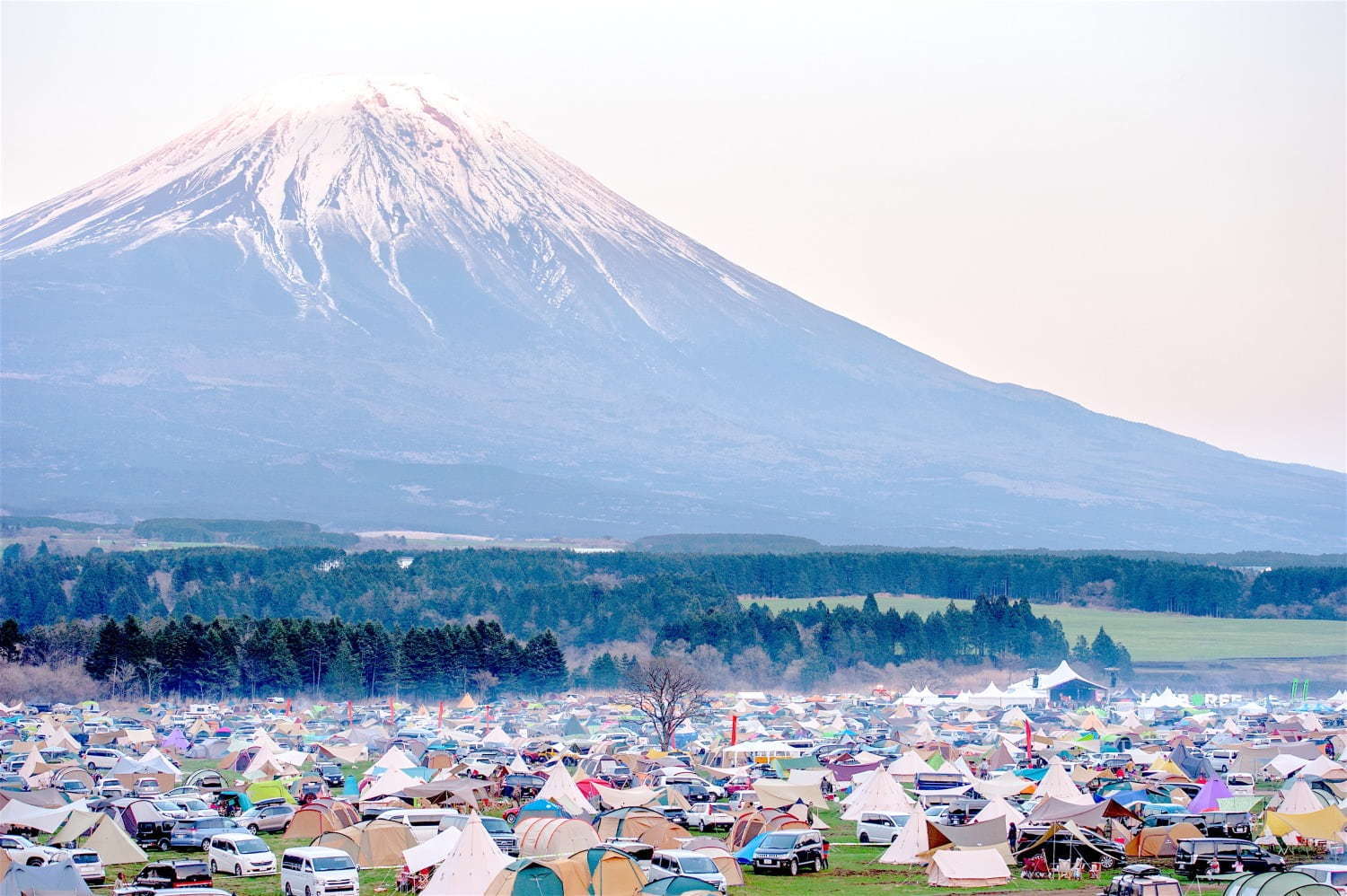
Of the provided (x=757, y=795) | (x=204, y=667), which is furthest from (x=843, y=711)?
(x=757, y=795)

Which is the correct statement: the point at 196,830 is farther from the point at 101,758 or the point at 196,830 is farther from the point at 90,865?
the point at 101,758

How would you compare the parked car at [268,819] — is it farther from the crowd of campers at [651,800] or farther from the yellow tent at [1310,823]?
the yellow tent at [1310,823]

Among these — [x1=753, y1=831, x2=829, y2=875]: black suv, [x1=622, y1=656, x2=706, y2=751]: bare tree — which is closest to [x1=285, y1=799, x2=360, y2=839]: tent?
[x1=753, y1=831, x2=829, y2=875]: black suv

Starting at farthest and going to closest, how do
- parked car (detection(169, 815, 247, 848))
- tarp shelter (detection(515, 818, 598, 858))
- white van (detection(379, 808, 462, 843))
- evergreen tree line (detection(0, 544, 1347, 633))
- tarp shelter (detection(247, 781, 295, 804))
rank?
evergreen tree line (detection(0, 544, 1347, 633)) → tarp shelter (detection(247, 781, 295, 804)) → parked car (detection(169, 815, 247, 848)) → white van (detection(379, 808, 462, 843)) → tarp shelter (detection(515, 818, 598, 858))

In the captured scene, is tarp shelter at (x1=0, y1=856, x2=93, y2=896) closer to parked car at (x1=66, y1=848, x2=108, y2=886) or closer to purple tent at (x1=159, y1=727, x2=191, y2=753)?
parked car at (x1=66, y1=848, x2=108, y2=886)

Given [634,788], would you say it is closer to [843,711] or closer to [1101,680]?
[843,711]

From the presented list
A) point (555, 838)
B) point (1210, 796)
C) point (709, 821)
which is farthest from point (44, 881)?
point (1210, 796)
